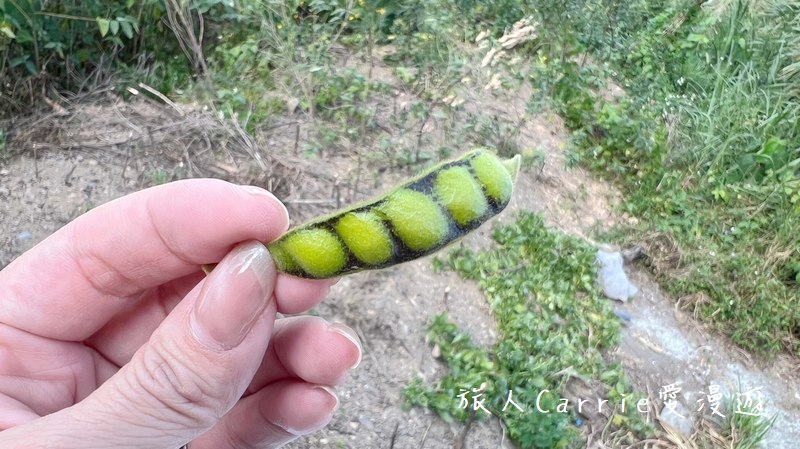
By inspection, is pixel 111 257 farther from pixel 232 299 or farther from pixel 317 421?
pixel 317 421

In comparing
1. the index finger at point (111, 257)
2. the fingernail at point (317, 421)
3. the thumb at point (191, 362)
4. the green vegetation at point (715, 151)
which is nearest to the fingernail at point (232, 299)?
the thumb at point (191, 362)

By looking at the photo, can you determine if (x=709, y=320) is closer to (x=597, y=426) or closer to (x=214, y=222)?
(x=597, y=426)

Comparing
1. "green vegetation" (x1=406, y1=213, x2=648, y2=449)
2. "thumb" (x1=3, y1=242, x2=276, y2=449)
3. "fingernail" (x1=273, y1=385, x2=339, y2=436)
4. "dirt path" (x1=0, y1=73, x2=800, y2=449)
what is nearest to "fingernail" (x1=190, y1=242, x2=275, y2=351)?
"thumb" (x1=3, y1=242, x2=276, y2=449)

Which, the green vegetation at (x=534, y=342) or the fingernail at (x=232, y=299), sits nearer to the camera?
the fingernail at (x=232, y=299)

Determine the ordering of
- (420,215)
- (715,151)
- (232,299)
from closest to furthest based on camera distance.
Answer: (420,215) → (232,299) → (715,151)

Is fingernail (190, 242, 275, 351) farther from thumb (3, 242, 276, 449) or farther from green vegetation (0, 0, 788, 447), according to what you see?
green vegetation (0, 0, 788, 447)

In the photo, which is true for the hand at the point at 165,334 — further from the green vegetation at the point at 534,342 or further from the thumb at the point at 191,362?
the green vegetation at the point at 534,342

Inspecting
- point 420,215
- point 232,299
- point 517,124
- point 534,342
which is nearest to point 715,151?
point 517,124
